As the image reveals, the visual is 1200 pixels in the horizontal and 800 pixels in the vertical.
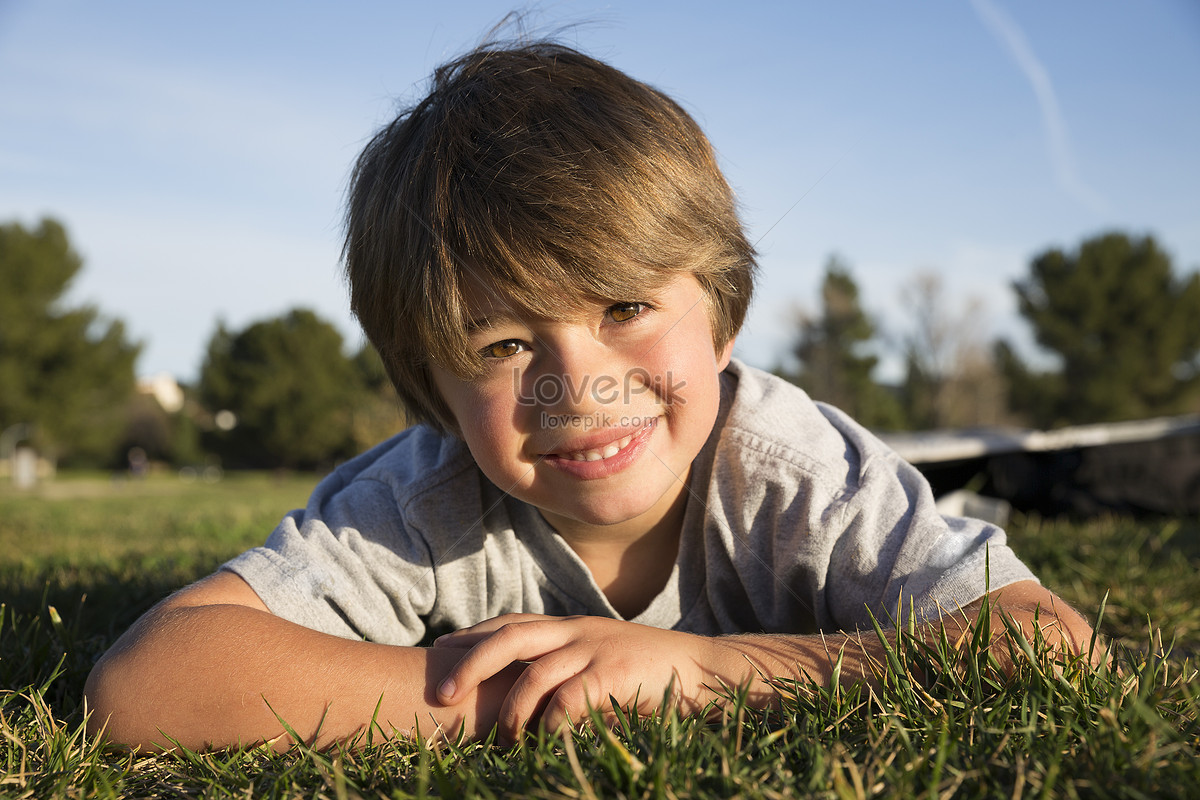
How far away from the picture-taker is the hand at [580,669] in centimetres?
126

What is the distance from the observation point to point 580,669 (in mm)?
1295

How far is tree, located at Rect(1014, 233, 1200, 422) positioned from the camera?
2781 centimetres

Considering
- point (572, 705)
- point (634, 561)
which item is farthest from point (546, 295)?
point (634, 561)

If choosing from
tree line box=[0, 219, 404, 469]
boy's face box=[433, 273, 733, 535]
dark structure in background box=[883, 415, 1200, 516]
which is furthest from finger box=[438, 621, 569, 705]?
tree line box=[0, 219, 404, 469]

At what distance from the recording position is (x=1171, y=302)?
94.9 ft

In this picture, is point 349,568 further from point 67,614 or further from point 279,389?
point 279,389

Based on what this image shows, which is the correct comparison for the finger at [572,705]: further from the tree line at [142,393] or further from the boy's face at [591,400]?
the tree line at [142,393]

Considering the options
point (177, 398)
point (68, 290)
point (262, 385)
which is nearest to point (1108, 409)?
point (262, 385)

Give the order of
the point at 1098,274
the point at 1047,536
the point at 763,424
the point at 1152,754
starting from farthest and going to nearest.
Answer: the point at 1098,274 → the point at 1047,536 → the point at 763,424 → the point at 1152,754

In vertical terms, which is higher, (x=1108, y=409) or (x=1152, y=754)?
(x=1152, y=754)

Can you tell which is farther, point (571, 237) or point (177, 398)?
point (177, 398)

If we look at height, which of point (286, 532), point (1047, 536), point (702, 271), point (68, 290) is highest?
point (68, 290)

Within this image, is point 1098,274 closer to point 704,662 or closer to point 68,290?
point 704,662

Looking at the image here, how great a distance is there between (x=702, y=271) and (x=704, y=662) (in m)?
0.89
